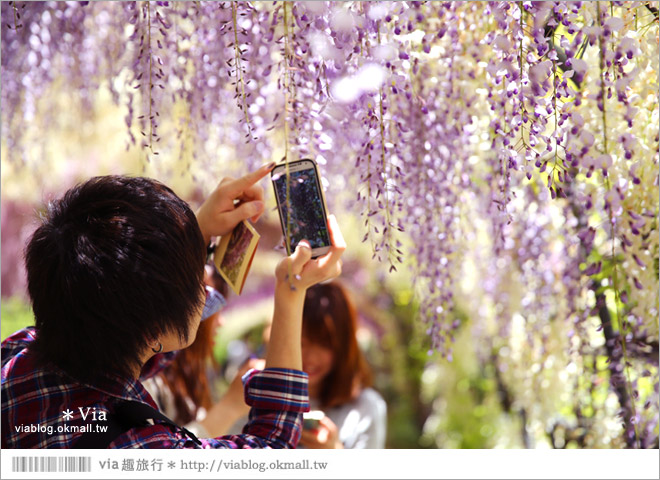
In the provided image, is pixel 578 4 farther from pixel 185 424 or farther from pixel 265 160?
pixel 185 424

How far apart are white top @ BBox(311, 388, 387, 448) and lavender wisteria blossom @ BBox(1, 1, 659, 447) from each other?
427 millimetres

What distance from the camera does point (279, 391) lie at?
1058 mm

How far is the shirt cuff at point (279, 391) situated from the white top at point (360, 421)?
34.4 inches

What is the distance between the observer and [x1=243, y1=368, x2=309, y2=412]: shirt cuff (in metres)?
1.05

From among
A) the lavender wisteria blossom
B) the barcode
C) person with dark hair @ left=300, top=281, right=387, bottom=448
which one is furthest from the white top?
the barcode

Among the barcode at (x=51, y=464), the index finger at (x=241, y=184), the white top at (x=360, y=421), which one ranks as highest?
the index finger at (x=241, y=184)

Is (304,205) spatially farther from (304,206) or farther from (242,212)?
(242,212)

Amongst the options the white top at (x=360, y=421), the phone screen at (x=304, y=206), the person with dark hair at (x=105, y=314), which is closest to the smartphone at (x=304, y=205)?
the phone screen at (x=304, y=206)

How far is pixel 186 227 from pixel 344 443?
1.14 m

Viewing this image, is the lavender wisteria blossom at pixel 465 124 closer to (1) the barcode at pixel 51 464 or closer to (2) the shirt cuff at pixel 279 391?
(2) the shirt cuff at pixel 279 391

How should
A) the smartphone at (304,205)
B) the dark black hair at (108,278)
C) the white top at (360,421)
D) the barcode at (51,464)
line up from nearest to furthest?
the dark black hair at (108,278)
the barcode at (51,464)
the smartphone at (304,205)
the white top at (360,421)

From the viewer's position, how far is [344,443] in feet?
6.17

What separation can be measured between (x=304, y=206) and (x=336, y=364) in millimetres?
877

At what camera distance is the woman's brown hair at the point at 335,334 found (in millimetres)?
1920
